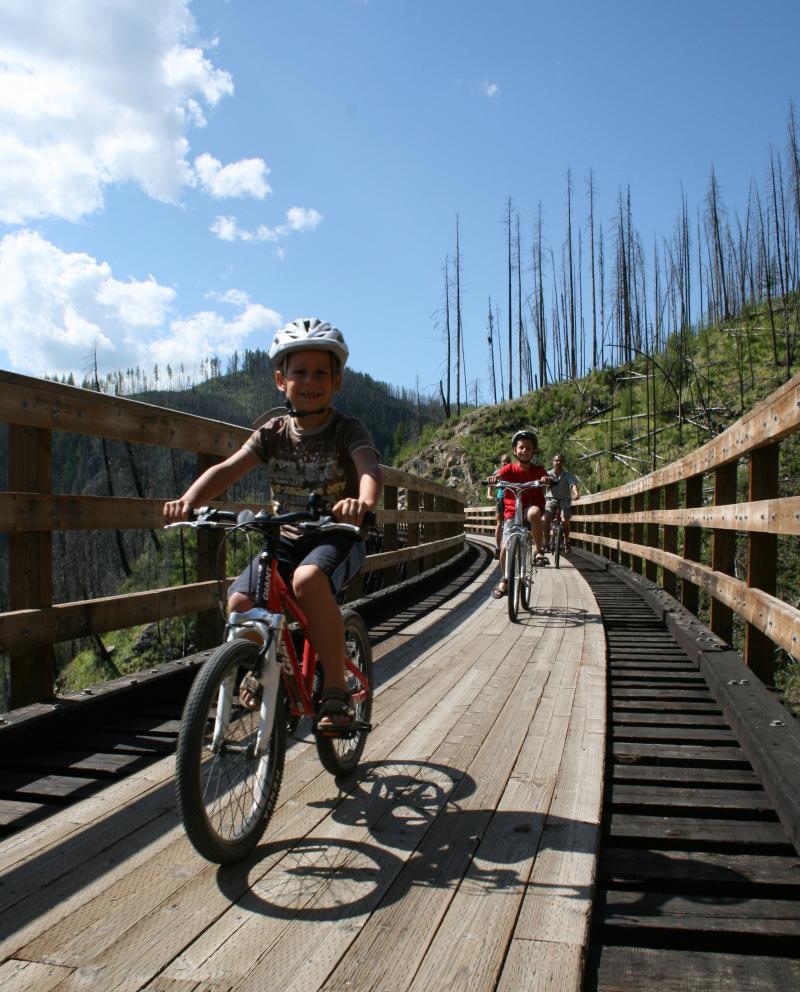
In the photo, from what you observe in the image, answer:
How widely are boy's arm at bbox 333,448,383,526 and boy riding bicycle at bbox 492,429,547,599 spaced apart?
16.4ft

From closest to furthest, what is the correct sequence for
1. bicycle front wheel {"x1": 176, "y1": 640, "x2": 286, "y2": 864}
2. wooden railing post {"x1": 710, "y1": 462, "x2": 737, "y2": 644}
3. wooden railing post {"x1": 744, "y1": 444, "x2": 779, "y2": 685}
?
bicycle front wheel {"x1": 176, "y1": 640, "x2": 286, "y2": 864} → wooden railing post {"x1": 744, "y1": 444, "x2": 779, "y2": 685} → wooden railing post {"x1": 710, "y1": 462, "x2": 737, "y2": 644}

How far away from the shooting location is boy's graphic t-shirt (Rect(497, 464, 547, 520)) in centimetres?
811

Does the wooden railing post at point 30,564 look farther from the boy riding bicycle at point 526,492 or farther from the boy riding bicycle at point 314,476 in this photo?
the boy riding bicycle at point 526,492

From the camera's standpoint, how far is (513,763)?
314 centimetres

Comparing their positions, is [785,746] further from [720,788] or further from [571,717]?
[571,717]

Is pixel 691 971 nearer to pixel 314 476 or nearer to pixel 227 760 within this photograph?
pixel 227 760

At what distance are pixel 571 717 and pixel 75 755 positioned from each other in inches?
84.5

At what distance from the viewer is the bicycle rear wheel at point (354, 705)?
9.19 ft

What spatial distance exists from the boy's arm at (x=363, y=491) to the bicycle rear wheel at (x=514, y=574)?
4.28 metres

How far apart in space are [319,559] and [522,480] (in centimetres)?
598

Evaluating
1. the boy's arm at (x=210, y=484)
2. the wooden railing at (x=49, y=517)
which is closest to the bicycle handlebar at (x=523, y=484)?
the wooden railing at (x=49, y=517)

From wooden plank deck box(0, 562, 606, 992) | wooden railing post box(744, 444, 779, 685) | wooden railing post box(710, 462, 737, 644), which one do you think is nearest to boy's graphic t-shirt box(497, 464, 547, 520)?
wooden railing post box(710, 462, 737, 644)

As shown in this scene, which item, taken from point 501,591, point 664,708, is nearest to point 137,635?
point 501,591

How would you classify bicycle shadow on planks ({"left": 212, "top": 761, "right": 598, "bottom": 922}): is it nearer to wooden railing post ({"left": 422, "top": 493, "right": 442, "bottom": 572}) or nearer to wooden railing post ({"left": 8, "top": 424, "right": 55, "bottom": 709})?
wooden railing post ({"left": 8, "top": 424, "right": 55, "bottom": 709})
